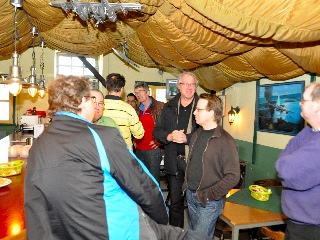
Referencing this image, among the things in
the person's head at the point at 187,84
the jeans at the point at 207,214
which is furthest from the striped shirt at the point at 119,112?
the jeans at the point at 207,214

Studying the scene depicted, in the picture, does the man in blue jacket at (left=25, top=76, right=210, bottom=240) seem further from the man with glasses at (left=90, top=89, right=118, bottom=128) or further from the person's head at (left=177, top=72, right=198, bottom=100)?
the person's head at (left=177, top=72, right=198, bottom=100)

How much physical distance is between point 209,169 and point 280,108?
11.4 ft

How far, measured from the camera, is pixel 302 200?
1972 mm

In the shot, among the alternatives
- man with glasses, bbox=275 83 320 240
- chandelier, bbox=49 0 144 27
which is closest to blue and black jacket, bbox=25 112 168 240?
man with glasses, bbox=275 83 320 240

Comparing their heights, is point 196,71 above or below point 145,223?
above

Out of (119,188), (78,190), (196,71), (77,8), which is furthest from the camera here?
(196,71)

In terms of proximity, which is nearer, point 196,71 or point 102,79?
point 196,71

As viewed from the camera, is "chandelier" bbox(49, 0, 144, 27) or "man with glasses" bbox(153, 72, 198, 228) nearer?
"chandelier" bbox(49, 0, 144, 27)

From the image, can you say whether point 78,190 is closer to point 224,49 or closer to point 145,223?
point 145,223

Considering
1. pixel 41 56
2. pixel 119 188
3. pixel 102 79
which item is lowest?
pixel 119 188

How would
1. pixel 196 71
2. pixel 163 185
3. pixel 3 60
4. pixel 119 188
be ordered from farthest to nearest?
pixel 3 60 < pixel 196 71 < pixel 163 185 < pixel 119 188

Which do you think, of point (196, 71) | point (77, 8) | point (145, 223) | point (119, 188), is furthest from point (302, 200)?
point (196, 71)

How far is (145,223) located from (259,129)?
5.00 metres

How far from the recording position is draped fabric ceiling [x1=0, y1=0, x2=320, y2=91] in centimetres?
242
